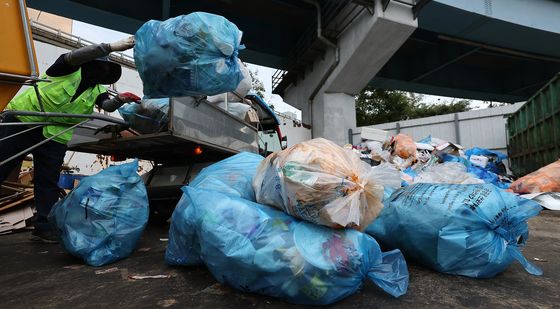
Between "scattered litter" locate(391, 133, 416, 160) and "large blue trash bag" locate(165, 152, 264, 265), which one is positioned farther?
"scattered litter" locate(391, 133, 416, 160)

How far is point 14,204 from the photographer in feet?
12.0

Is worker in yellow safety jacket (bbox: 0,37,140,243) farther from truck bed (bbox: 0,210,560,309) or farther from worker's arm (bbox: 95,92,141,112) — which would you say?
truck bed (bbox: 0,210,560,309)

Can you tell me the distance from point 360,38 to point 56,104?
8275 mm

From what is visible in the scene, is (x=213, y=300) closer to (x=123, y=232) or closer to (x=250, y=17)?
(x=123, y=232)

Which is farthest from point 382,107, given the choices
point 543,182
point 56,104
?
point 56,104

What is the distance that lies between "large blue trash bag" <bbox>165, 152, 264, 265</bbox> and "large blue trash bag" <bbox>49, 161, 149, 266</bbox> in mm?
363

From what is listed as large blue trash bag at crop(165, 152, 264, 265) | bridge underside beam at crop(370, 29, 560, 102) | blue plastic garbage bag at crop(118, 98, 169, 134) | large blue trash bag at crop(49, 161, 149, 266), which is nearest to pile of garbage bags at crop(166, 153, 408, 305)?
large blue trash bag at crop(165, 152, 264, 265)

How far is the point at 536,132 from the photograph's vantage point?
6641 millimetres

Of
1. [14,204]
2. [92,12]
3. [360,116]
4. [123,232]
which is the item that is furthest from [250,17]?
[360,116]

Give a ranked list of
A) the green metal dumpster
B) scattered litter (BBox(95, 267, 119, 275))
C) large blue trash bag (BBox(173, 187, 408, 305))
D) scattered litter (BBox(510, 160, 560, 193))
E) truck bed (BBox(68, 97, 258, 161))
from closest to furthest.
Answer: large blue trash bag (BBox(173, 187, 408, 305)) < scattered litter (BBox(95, 267, 119, 275)) < truck bed (BBox(68, 97, 258, 161)) < scattered litter (BBox(510, 160, 560, 193)) < the green metal dumpster

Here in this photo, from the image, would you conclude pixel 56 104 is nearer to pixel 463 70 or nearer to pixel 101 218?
pixel 101 218

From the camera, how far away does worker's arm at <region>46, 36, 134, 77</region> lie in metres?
2.13

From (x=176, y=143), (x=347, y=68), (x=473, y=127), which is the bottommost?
(x=176, y=143)

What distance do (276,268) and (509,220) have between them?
123 centimetres
